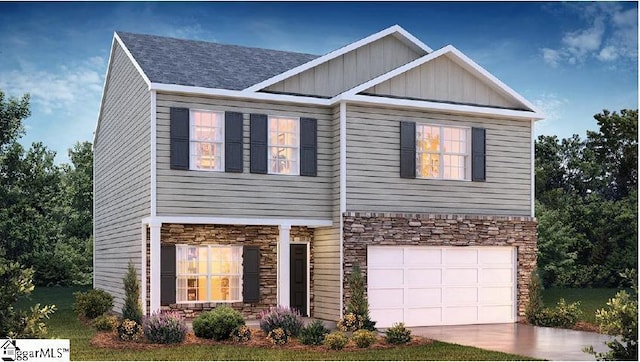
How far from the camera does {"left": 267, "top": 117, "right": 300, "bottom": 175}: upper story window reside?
19.1 m

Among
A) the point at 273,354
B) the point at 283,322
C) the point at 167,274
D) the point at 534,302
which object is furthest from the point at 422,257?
the point at 273,354

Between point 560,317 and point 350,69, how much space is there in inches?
292

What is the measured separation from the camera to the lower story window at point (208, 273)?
63.5 ft

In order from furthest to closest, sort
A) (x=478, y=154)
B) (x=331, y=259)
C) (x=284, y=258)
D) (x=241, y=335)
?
(x=478, y=154) → (x=331, y=259) → (x=284, y=258) → (x=241, y=335)

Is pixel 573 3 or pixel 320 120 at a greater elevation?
pixel 573 3

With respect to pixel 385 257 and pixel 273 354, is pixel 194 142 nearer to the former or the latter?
pixel 385 257

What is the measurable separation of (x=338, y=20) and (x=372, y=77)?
2421 millimetres

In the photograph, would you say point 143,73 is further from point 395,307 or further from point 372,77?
point 395,307

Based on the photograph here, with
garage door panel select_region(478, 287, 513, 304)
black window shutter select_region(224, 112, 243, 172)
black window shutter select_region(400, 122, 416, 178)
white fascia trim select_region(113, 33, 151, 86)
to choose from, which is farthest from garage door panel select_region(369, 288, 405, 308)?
white fascia trim select_region(113, 33, 151, 86)

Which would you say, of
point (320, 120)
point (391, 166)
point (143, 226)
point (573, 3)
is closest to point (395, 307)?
point (391, 166)

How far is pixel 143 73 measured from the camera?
1841 centimetres

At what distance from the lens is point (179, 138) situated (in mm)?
17969

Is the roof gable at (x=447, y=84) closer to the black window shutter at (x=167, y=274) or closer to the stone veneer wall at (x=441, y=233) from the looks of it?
the stone veneer wall at (x=441, y=233)

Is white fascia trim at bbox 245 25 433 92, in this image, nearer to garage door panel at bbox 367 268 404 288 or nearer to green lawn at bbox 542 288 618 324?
garage door panel at bbox 367 268 404 288
